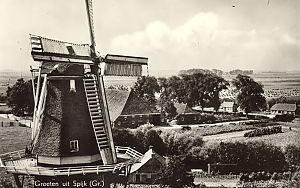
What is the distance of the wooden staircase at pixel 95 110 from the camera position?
5.09 metres

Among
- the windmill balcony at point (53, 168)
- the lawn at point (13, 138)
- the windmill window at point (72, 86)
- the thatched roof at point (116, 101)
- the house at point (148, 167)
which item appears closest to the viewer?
the windmill balcony at point (53, 168)

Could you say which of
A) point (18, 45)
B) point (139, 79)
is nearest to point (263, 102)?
point (139, 79)

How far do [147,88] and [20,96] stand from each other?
1699 mm

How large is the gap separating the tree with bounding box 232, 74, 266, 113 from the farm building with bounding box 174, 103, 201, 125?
2.20 feet

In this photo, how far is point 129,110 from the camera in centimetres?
591

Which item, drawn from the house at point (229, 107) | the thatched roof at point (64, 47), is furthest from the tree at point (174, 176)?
the thatched roof at point (64, 47)

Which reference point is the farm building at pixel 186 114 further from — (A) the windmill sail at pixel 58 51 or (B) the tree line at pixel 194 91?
(A) the windmill sail at pixel 58 51

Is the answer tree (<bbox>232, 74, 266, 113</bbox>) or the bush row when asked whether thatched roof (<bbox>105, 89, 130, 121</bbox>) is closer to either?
tree (<bbox>232, 74, 266, 113</bbox>)

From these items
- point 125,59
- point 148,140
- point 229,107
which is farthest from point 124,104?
point 229,107

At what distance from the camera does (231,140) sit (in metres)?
6.04

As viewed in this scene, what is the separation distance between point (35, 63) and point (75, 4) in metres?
0.85

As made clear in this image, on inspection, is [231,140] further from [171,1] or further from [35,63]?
[35,63]

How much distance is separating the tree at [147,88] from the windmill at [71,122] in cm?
75

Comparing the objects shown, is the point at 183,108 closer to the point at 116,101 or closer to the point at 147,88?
the point at 147,88
